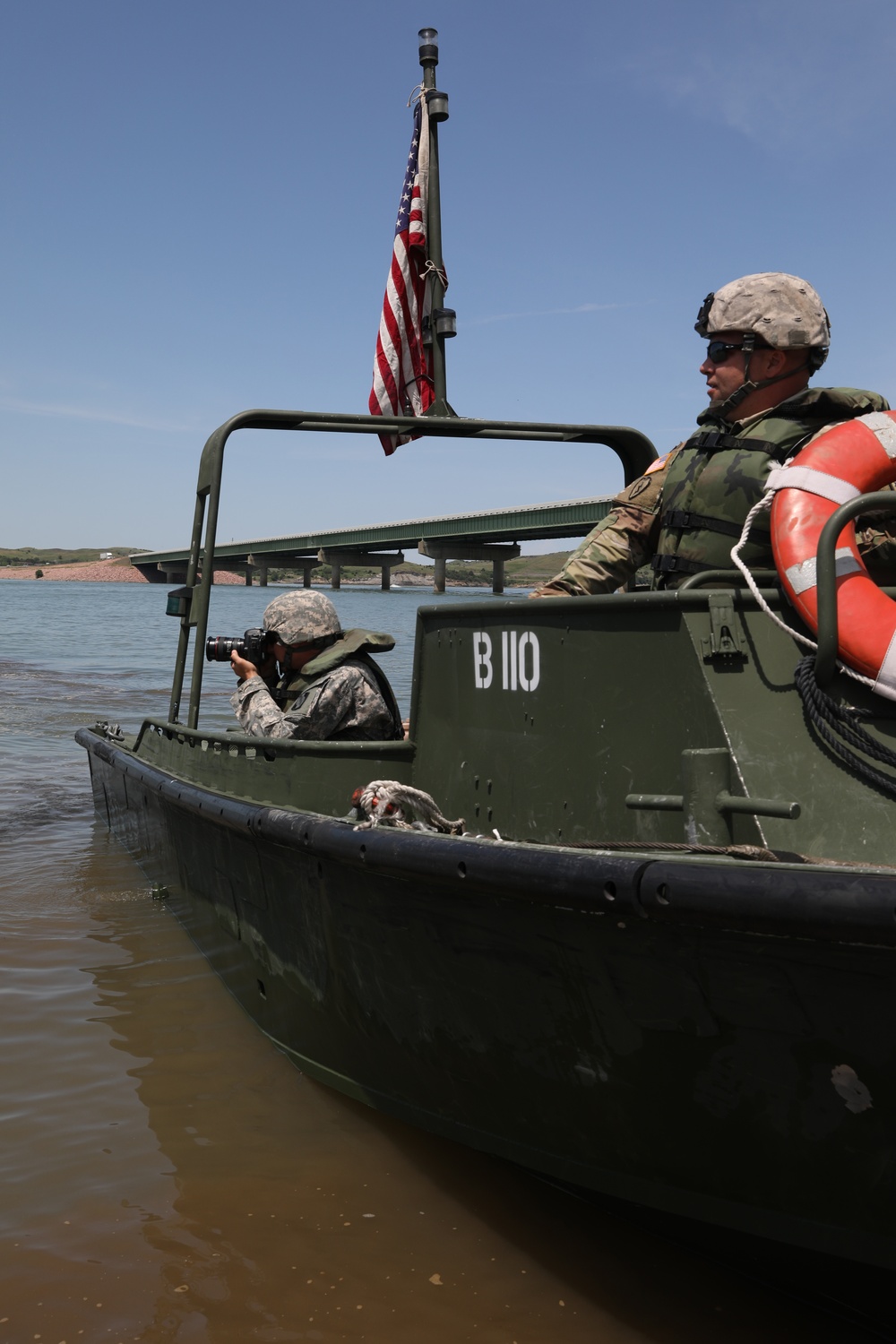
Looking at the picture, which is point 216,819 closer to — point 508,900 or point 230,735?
point 230,735

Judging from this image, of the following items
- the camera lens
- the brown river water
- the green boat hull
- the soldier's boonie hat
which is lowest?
the brown river water

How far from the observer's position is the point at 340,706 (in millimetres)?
5047

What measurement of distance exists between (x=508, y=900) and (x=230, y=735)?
7.81 ft

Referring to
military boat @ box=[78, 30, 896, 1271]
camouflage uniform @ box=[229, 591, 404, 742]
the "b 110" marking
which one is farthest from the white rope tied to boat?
camouflage uniform @ box=[229, 591, 404, 742]

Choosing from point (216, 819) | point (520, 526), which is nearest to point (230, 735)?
point (216, 819)

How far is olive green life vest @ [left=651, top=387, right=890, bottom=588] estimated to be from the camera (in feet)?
11.2

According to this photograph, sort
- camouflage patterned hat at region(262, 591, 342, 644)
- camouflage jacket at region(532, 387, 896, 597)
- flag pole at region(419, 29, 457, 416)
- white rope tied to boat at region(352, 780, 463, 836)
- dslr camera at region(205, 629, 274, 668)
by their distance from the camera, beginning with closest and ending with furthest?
1. camouflage jacket at region(532, 387, 896, 597)
2. white rope tied to boat at region(352, 780, 463, 836)
3. camouflage patterned hat at region(262, 591, 342, 644)
4. dslr camera at region(205, 629, 274, 668)
5. flag pole at region(419, 29, 457, 416)

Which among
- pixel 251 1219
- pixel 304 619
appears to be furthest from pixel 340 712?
pixel 251 1219

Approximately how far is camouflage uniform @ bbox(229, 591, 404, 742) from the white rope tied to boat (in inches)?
38.9

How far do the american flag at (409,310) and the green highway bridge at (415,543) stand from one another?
66.8 ft

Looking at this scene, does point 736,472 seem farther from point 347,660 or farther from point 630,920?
point 347,660

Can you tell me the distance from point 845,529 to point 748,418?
63cm

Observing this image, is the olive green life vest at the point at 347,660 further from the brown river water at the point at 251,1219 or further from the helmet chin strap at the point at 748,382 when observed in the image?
the helmet chin strap at the point at 748,382

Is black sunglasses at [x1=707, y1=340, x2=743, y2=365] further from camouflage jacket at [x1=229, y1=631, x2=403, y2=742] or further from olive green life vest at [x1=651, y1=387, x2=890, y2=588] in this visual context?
camouflage jacket at [x1=229, y1=631, x2=403, y2=742]
